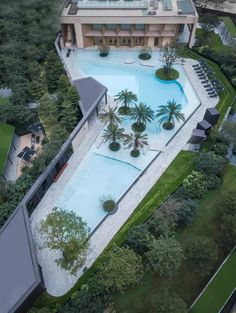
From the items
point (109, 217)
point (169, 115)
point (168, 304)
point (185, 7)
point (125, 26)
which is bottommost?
point (109, 217)

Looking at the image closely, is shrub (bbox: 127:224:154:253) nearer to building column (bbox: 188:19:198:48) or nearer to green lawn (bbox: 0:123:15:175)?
green lawn (bbox: 0:123:15:175)

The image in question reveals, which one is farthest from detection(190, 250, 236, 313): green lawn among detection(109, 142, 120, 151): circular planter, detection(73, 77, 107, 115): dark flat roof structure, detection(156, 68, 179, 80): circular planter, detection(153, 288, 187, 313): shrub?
detection(156, 68, 179, 80): circular planter

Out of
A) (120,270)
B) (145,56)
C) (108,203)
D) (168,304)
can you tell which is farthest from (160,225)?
(145,56)

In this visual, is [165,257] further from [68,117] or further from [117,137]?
[68,117]

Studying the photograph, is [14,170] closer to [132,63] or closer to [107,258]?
[107,258]

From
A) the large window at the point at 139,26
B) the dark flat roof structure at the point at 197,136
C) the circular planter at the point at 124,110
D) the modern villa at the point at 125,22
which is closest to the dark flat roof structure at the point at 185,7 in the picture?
the modern villa at the point at 125,22

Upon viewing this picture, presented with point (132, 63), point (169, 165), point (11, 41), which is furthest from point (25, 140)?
point (132, 63)
